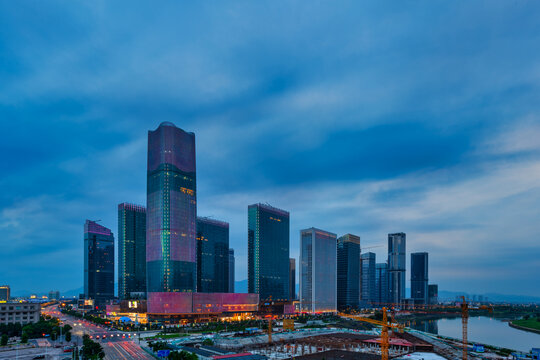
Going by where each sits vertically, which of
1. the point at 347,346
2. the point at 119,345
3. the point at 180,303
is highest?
the point at 119,345

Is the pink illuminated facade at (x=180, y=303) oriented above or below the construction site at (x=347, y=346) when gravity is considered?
below

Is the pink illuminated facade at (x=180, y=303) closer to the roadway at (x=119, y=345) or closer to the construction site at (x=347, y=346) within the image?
the roadway at (x=119, y=345)

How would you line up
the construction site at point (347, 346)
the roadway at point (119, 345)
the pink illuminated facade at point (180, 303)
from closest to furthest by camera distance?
the roadway at point (119, 345), the construction site at point (347, 346), the pink illuminated facade at point (180, 303)

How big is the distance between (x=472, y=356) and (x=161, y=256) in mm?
145697

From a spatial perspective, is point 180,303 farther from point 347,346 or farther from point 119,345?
point 347,346

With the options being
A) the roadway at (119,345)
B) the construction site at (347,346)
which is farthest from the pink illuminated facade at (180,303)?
the construction site at (347,346)

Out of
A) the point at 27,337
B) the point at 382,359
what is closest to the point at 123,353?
the point at 27,337

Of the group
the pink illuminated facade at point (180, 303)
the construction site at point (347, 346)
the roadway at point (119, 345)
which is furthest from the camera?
the pink illuminated facade at point (180, 303)

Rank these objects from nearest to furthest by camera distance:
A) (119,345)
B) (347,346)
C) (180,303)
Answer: (119,345)
(347,346)
(180,303)

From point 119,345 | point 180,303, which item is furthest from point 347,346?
point 180,303

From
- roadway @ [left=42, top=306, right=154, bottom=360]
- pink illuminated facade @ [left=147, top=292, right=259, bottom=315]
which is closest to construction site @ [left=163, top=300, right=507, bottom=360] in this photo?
roadway @ [left=42, top=306, right=154, bottom=360]

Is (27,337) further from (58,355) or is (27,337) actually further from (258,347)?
(258,347)

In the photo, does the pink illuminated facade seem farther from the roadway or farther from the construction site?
the construction site

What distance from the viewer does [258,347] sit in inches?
4218
